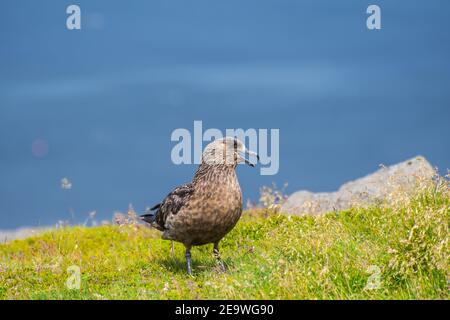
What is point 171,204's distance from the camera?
34.3ft

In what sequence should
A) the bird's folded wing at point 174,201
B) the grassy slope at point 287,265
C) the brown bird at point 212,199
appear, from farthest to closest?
the bird's folded wing at point 174,201 < the brown bird at point 212,199 < the grassy slope at point 287,265

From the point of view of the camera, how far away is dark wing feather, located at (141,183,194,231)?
1014 cm

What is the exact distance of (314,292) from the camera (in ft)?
25.6

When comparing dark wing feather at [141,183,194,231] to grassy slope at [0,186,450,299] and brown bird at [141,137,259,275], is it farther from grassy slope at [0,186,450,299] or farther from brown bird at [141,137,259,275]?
grassy slope at [0,186,450,299]

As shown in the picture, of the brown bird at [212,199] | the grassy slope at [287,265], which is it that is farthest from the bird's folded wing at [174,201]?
the grassy slope at [287,265]

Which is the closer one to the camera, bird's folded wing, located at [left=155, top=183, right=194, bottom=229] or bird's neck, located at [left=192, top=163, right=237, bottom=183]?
bird's neck, located at [left=192, top=163, right=237, bottom=183]

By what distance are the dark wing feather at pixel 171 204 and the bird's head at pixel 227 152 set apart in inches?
24.8

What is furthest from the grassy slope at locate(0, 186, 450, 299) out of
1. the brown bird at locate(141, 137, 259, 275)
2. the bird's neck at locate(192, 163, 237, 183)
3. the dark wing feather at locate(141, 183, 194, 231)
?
the bird's neck at locate(192, 163, 237, 183)

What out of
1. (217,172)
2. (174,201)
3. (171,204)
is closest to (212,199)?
(217,172)

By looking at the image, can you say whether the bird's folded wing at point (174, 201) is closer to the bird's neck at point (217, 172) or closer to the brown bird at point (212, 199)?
the brown bird at point (212, 199)

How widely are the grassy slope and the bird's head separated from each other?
1.44m

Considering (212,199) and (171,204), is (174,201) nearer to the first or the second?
(171,204)

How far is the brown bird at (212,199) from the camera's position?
9719 mm

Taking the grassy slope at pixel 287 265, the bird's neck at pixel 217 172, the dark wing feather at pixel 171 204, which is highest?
the bird's neck at pixel 217 172
